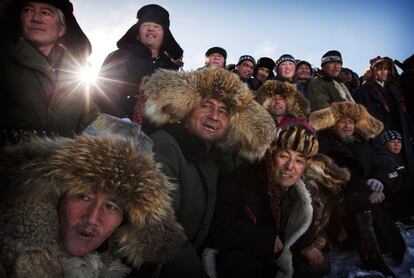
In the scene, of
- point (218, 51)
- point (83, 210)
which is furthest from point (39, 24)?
point (218, 51)

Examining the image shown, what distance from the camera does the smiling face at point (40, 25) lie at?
229 centimetres

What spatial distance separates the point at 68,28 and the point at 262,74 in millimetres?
4014

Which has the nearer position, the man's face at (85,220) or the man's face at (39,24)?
the man's face at (85,220)

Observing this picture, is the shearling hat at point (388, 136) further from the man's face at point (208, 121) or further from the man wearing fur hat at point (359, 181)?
the man's face at point (208, 121)

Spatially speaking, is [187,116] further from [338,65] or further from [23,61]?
[338,65]

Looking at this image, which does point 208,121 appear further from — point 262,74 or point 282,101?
point 262,74

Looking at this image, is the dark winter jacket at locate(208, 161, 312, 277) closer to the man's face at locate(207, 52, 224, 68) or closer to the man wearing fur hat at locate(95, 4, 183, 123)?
the man wearing fur hat at locate(95, 4, 183, 123)

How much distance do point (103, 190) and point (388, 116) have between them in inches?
232

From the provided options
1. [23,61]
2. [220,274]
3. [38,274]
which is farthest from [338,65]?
[38,274]

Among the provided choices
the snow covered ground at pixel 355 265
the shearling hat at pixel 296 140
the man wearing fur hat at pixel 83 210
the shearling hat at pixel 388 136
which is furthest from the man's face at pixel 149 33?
the shearling hat at pixel 388 136

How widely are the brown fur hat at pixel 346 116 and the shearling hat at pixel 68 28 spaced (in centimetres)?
295

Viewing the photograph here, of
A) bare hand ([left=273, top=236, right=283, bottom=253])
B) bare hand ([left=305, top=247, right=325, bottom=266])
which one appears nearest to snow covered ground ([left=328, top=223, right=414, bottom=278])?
bare hand ([left=305, top=247, right=325, bottom=266])

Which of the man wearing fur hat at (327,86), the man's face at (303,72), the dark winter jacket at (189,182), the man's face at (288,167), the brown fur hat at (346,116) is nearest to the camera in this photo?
the dark winter jacket at (189,182)

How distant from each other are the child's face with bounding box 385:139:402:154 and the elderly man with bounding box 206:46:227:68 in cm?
307
